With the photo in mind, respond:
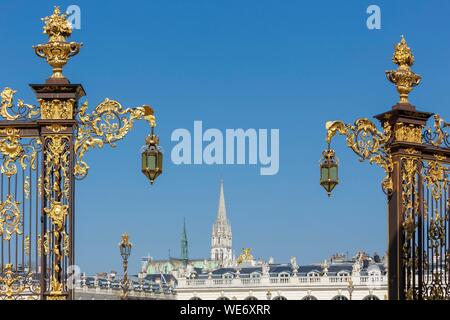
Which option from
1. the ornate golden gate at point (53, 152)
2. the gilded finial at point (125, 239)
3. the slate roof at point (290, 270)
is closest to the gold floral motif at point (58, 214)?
the ornate golden gate at point (53, 152)

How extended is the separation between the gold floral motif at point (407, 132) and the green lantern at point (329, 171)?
115cm

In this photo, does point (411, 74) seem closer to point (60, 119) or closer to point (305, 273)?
point (60, 119)

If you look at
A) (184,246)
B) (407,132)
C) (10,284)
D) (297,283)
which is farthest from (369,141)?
(184,246)

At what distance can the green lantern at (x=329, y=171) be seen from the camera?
16062 mm

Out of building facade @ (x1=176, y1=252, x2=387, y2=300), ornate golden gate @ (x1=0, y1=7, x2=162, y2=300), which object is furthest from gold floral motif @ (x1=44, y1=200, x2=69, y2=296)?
building facade @ (x1=176, y1=252, x2=387, y2=300)

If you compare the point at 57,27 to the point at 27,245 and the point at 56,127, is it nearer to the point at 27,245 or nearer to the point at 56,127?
the point at 56,127

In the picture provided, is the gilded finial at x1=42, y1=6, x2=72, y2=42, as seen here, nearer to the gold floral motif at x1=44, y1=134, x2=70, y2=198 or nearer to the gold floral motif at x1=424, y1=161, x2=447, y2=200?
the gold floral motif at x1=44, y1=134, x2=70, y2=198

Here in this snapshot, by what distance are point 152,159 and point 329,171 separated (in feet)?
8.99

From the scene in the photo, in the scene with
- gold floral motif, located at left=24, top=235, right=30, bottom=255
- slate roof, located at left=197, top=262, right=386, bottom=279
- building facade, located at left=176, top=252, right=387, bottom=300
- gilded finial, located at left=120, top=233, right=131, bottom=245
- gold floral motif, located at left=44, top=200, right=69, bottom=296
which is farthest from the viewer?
slate roof, located at left=197, top=262, right=386, bottom=279

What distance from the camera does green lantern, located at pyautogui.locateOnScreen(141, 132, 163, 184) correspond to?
15.4 m

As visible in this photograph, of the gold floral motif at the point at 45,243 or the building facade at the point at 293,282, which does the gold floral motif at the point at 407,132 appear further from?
the building facade at the point at 293,282

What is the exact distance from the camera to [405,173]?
655 inches
